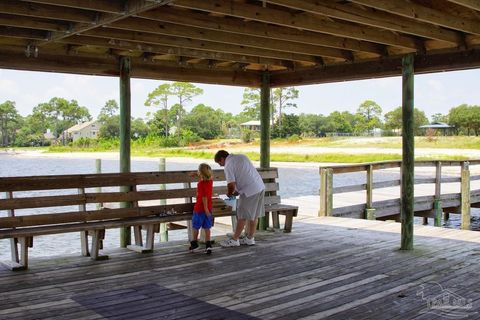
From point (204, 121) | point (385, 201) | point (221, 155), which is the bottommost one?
point (385, 201)

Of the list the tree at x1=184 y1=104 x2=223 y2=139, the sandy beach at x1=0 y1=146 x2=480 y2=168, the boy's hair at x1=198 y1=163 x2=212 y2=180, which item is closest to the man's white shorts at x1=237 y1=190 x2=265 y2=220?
the boy's hair at x1=198 y1=163 x2=212 y2=180

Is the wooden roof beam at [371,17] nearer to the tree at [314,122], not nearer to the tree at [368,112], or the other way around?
the tree at [314,122]

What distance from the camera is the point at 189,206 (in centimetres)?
760

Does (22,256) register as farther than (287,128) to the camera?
No

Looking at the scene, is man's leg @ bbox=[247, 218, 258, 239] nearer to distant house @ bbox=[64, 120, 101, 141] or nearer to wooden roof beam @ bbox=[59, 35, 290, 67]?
wooden roof beam @ bbox=[59, 35, 290, 67]

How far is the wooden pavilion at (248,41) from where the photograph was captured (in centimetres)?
542

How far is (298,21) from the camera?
5.94m

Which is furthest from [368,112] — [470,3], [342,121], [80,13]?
[80,13]

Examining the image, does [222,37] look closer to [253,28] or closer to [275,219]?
[253,28]

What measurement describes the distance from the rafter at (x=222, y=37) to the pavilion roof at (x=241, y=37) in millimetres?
12

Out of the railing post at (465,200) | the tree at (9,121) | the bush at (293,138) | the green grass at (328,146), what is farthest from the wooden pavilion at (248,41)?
the tree at (9,121)

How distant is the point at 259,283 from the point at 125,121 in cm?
326

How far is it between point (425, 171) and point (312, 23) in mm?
36797

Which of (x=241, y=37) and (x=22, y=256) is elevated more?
(x=241, y=37)
